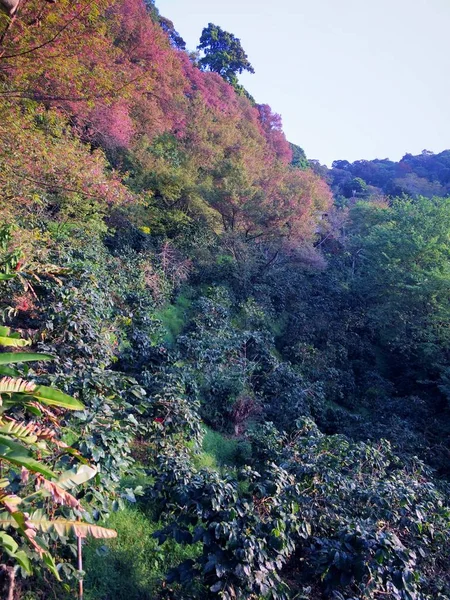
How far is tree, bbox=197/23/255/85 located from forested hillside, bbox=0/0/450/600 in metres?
10.5

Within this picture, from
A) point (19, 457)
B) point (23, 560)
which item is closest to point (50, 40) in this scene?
point (19, 457)

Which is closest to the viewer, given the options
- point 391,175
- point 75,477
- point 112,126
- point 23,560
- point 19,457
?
point 23,560

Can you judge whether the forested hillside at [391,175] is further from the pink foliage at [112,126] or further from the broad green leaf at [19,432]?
the broad green leaf at [19,432]

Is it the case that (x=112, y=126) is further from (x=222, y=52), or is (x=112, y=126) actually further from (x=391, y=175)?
(x=391, y=175)

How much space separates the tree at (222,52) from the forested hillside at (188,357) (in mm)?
10510

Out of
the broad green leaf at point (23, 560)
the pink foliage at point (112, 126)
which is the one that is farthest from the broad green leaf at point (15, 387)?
the pink foliage at point (112, 126)

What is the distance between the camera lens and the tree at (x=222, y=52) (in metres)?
28.8

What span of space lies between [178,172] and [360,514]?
39.9ft

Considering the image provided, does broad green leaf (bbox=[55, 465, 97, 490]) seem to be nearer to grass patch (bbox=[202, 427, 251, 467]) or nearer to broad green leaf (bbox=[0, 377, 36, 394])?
broad green leaf (bbox=[0, 377, 36, 394])

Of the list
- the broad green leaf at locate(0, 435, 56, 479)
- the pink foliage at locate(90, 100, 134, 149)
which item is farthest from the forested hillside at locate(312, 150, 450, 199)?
the broad green leaf at locate(0, 435, 56, 479)

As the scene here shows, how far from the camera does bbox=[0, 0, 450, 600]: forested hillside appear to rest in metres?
3.09

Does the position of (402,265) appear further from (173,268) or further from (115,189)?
(115,189)

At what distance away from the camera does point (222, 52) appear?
28.6 meters

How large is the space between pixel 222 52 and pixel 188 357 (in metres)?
27.5
